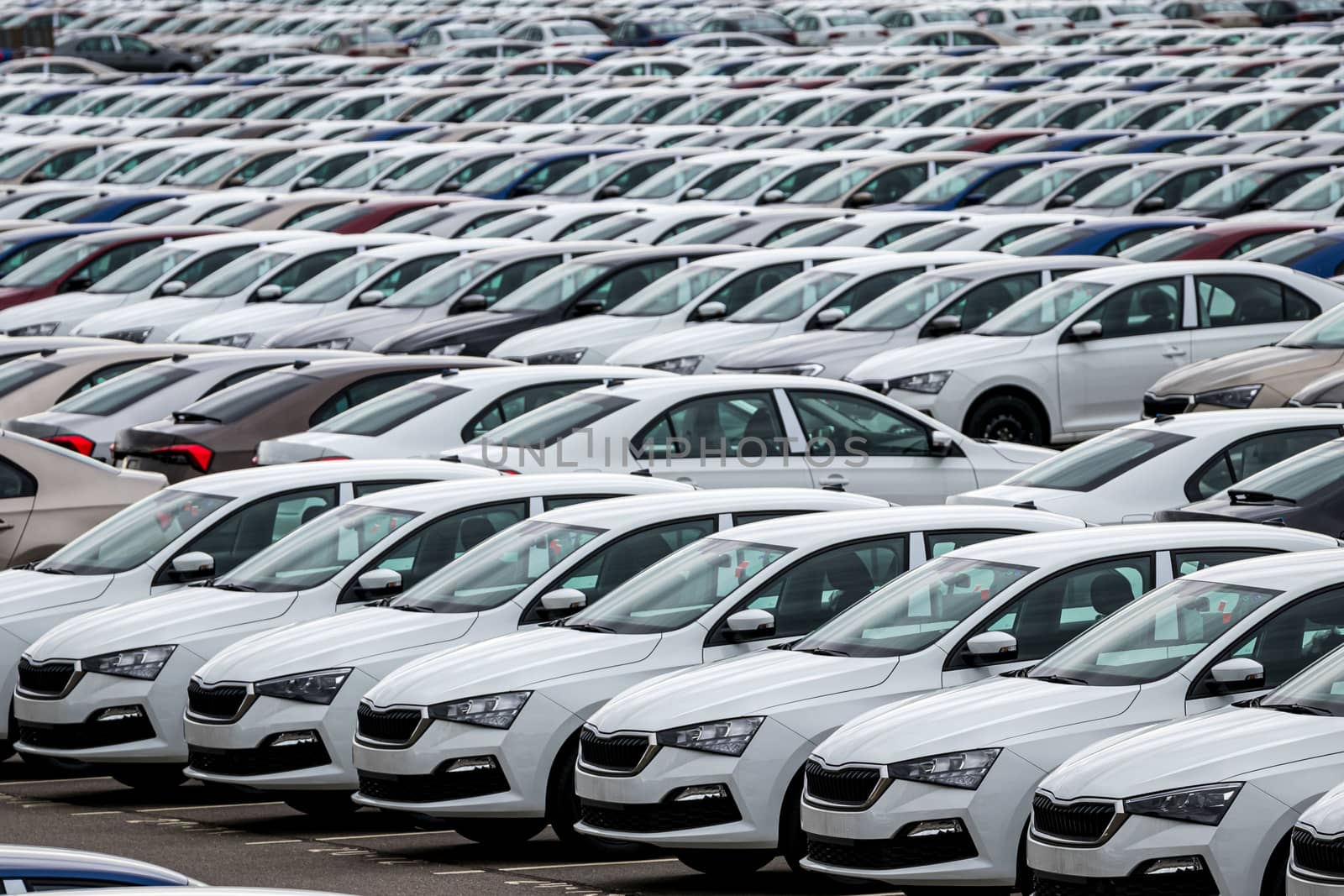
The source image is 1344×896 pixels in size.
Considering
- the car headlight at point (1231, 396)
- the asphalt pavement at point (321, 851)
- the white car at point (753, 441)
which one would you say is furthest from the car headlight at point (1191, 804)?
the car headlight at point (1231, 396)

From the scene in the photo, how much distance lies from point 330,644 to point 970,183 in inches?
740

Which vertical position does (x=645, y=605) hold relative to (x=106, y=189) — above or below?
above

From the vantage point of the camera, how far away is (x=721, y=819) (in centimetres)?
1046

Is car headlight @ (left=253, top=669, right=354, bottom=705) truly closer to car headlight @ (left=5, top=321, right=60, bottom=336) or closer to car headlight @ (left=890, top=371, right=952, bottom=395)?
car headlight @ (left=890, top=371, right=952, bottom=395)

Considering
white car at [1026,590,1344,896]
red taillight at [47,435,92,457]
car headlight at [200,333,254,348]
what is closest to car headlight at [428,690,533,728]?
white car at [1026,590,1344,896]

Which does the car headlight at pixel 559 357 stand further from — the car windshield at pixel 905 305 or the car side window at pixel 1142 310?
the car side window at pixel 1142 310

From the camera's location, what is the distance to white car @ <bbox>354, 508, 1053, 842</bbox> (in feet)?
36.9

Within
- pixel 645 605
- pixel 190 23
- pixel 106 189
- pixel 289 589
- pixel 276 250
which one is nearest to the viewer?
pixel 645 605

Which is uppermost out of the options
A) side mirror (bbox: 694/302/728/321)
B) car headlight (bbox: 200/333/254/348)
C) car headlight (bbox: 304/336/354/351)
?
side mirror (bbox: 694/302/728/321)

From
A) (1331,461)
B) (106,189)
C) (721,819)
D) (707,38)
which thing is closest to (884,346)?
(1331,461)

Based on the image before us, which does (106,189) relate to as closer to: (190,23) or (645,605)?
(645,605)

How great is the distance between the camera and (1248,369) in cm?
1870

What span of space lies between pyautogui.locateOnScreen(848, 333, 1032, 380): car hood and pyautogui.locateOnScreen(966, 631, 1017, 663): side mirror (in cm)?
929

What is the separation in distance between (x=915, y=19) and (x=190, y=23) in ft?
77.5
